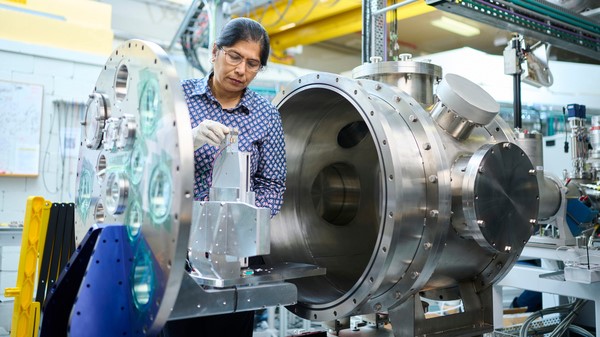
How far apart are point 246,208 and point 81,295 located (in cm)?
30

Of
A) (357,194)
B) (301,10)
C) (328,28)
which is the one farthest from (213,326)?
(328,28)

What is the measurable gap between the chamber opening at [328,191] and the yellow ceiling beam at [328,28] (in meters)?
2.29

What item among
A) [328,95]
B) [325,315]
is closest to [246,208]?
[325,315]

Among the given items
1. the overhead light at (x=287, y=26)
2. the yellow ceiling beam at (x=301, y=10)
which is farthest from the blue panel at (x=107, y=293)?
the overhead light at (x=287, y=26)

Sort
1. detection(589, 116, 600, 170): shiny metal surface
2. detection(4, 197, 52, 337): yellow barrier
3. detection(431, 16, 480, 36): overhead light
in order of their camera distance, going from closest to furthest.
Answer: detection(4, 197, 52, 337): yellow barrier
detection(589, 116, 600, 170): shiny metal surface
detection(431, 16, 480, 36): overhead light

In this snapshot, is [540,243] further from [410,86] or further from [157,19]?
[157,19]

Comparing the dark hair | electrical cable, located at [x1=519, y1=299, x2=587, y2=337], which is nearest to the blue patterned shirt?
the dark hair

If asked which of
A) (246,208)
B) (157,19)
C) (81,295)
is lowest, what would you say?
(81,295)

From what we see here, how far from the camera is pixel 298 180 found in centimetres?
188

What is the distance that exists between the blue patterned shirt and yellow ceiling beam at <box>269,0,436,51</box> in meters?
2.96

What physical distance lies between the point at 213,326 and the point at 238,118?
48 centimetres

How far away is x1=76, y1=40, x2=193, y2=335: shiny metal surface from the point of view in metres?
0.78

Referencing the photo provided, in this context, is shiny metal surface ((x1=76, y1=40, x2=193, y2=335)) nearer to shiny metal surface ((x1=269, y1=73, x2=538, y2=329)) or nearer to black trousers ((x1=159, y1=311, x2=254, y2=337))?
black trousers ((x1=159, y1=311, x2=254, y2=337))

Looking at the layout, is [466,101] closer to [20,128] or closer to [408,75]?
[408,75]
